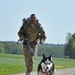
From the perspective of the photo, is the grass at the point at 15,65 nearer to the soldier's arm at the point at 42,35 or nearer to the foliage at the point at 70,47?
the soldier's arm at the point at 42,35

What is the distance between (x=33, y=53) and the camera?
486 inches

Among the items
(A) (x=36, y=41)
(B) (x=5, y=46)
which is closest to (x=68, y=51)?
(B) (x=5, y=46)

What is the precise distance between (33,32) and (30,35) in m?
0.14

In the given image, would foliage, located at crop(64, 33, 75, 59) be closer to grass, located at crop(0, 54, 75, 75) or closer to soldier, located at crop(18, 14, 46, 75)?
grass, located at crop(0, 54, 75, 75)

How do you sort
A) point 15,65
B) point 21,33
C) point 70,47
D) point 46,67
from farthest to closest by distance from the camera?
point 70,47 < point 15,65 < point 21,33 < point 46,67

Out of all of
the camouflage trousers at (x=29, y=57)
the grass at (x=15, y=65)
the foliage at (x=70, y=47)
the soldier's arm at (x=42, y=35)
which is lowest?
the grass at (x=15, y=65)

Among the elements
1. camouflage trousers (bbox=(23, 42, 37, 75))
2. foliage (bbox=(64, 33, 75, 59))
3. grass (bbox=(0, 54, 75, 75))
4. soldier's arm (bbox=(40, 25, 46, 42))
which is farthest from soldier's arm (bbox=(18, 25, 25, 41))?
foliage (bbox=(64, 33, 75, 59))

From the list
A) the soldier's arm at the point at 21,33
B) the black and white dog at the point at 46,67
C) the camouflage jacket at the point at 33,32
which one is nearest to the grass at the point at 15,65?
the camouflage jacket at the point at 33,32

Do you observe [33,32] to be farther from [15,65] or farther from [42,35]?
[15,65]

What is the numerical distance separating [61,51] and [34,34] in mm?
130031

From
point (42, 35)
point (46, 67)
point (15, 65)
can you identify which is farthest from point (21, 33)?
point (15, 65)

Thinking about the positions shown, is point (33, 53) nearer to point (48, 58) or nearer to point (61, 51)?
point (48, 58)

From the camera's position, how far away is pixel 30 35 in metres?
12.4

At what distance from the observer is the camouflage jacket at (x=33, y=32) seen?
12.3 metres
